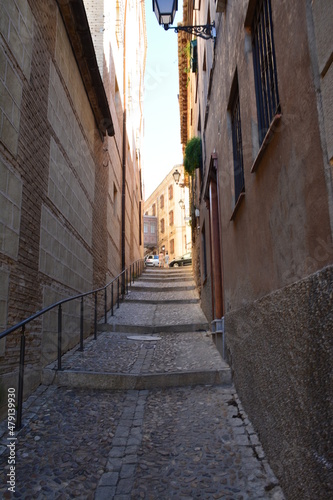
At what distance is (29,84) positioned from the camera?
4836 millimetres

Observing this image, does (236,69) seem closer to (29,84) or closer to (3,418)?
(29,84)

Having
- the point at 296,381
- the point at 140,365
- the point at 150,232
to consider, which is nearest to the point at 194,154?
the point at 140,365

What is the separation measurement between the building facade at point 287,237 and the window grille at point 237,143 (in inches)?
4.1

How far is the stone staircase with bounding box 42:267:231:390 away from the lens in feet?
16.9

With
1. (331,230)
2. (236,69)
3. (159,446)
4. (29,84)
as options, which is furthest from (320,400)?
(29,84)

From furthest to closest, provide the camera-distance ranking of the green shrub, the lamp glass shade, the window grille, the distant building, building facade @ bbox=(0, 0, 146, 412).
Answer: the distant building → the green shrub → the lamp glass shade → the window grille → building facade @ bbox=(0, 0, 146, 412)

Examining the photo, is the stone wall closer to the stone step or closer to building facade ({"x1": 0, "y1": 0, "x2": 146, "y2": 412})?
the stone step

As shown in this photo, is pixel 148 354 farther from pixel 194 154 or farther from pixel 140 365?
pixel 194 154

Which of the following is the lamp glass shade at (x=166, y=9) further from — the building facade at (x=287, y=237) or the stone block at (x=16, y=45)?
the stone block at (x=16, y=45)

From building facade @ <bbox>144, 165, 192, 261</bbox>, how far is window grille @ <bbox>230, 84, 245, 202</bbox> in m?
32.4

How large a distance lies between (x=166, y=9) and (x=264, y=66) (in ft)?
12.4

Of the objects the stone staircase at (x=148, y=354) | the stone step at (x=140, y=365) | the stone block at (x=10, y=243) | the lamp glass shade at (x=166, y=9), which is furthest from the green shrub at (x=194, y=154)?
the stone block at (x=10, y=243)

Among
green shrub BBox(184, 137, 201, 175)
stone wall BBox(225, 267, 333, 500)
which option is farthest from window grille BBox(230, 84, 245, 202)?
green shrub BBox(184, 137, 201, 175)

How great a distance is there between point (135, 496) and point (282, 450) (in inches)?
40.1
